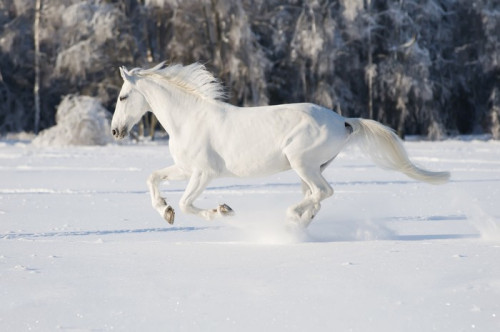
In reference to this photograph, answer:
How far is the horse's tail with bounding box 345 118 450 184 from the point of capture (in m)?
7.11

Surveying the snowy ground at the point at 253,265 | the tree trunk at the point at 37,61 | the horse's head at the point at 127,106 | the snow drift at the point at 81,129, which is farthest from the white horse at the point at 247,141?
the tree trunk at the point at 37,61

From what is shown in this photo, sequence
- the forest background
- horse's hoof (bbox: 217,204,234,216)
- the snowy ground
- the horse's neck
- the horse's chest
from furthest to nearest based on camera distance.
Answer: the forest background → the horse's neck → the horse's chest → horse's hoof (bbox: 217,204,234,216) → the snowy ground

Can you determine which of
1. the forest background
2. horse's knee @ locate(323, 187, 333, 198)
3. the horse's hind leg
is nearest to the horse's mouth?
the horse's hind leg

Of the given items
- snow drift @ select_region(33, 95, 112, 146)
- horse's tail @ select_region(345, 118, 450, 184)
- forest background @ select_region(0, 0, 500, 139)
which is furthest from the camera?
forest background @ select_region(0, 0, 500, 139)

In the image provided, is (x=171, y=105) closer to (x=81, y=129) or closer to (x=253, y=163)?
(x=253, y=163)

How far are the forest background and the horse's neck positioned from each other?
1945 cm

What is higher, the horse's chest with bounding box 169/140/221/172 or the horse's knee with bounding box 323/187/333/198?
the horse's chest with bounding box 169/140/221/172

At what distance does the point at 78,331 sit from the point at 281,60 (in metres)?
26.4

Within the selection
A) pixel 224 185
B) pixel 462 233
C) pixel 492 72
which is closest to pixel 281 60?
pixel 492 72

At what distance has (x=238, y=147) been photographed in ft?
22.2

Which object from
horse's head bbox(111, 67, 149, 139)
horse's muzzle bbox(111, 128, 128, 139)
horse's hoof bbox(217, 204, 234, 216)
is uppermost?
horse's head bbox(111, 67, 149, 139)

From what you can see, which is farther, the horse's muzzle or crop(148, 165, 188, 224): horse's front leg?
the horse's muzzle

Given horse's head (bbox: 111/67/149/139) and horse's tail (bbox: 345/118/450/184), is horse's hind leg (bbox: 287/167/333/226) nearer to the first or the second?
horse's tail (bbox: 345/118/450/184)

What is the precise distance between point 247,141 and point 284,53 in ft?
76.8
